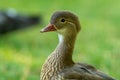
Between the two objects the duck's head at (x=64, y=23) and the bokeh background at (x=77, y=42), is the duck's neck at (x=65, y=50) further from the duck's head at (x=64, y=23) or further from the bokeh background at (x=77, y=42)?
the bokeh background at (x=77, y=42)

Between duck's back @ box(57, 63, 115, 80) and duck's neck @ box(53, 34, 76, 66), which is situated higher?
duck's neck @ box(53, 34, 76, 66)

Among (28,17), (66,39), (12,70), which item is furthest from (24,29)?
(66,39)

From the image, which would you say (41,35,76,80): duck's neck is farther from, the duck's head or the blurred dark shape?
the blurred dark shape

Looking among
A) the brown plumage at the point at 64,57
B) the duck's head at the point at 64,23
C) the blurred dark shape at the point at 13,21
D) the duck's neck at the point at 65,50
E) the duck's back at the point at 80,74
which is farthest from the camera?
the blurred dark shape at the point at 13,21

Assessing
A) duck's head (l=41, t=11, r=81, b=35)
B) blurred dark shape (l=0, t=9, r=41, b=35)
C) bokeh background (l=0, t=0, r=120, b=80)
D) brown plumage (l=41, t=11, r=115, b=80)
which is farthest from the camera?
blurred dark shape (l=0, t=9, r=41, b=35)

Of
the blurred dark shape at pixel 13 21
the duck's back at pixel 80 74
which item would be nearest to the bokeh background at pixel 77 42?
the blurred dark shape at pixel 13 21

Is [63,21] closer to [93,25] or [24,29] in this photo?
[24,29]

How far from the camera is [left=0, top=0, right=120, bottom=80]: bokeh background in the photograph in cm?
899

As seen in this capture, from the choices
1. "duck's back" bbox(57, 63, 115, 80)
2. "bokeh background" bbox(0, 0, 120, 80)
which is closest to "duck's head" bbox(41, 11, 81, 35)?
"duck's back" bbox(57, 63, 115, 80)

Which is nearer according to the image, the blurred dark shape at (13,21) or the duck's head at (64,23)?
the duck's head at (64,23)

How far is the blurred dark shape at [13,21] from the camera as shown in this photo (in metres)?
13.3

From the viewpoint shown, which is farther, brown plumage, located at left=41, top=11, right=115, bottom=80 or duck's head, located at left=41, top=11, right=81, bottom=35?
duck's head, located at left=41, top=11, right=81, bottom=35

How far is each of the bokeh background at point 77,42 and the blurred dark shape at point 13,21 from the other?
0.42 ft

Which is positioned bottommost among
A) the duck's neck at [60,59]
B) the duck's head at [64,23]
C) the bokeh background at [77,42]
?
the duck's neck at [60,59]
